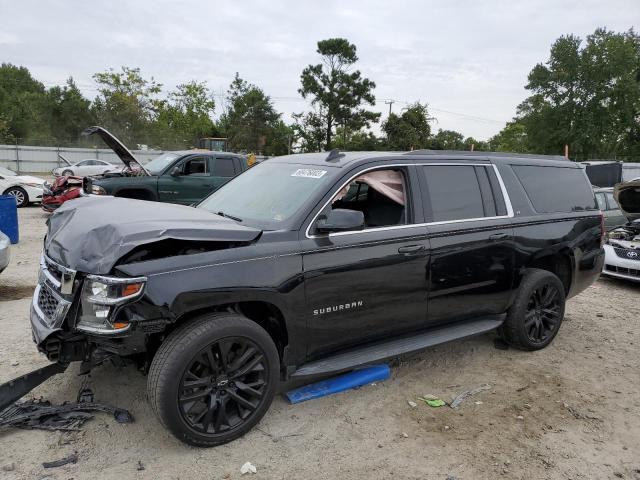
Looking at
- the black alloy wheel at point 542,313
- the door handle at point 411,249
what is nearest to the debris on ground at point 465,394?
the black alloy wheel at point 542,313

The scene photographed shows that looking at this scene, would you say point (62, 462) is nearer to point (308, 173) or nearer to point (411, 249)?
point (308, 173)

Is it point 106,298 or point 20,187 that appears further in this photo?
point 20,187

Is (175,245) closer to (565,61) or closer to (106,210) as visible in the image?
(106,210)

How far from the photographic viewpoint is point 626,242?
7.82m

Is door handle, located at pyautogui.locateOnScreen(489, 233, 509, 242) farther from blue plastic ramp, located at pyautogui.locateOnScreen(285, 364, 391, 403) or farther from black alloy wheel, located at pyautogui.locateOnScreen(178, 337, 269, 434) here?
black alloy wheel, located at pyautogui.locateOnScreen(178, 337, 269, 434)

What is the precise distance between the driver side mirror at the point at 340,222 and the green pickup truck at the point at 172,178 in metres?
7.06

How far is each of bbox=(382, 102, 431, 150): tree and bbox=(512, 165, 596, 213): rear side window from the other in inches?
1463

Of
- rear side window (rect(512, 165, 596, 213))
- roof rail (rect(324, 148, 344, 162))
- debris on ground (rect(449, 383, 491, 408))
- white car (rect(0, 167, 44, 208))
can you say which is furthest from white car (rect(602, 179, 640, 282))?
white car (rect(0, 167, 44, 208))

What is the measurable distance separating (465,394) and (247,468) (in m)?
1.95

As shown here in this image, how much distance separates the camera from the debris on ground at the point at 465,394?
3.82 meters

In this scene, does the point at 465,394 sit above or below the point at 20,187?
below

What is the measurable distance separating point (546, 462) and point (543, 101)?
177 ft

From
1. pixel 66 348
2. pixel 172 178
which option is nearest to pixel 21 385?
pixel 66 348

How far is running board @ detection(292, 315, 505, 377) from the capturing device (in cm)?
346
